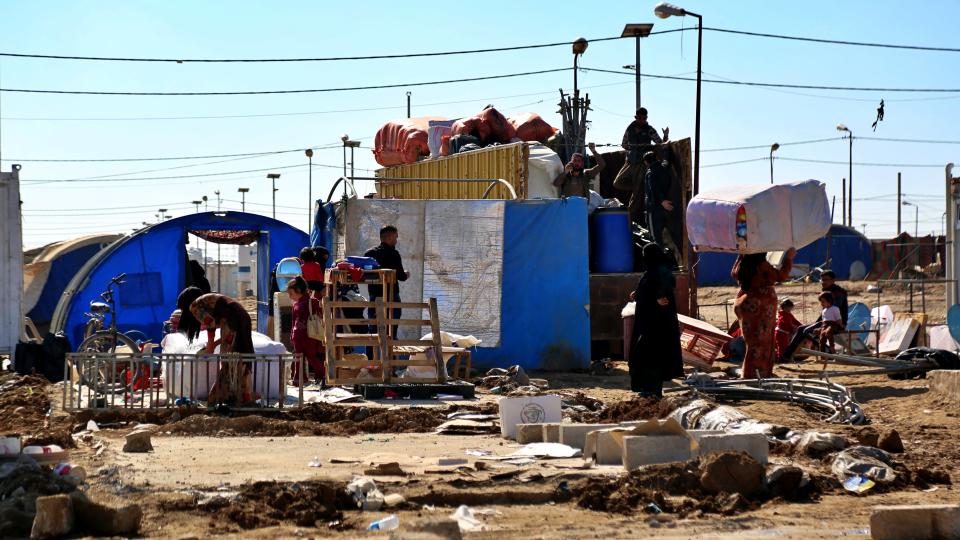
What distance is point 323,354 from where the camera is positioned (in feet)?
46.0

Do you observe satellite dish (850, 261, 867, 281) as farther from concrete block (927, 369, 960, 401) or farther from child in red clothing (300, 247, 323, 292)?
child in red clothing (300, 247, 323, 292)

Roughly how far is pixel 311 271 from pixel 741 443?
306 inches

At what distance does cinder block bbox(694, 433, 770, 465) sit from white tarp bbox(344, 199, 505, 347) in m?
8.55

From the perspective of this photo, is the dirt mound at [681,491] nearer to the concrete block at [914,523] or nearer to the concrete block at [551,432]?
the concrete block at [914,523]

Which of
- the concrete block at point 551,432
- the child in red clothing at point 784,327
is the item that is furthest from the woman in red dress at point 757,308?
the concrete block at point 551,432

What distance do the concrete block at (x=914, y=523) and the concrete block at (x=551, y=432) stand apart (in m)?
3.26

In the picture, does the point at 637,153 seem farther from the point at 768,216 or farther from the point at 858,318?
the point at 768,216

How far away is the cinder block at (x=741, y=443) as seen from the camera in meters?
7.71

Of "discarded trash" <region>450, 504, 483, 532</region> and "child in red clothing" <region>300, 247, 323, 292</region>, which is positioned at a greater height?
"child in red clothing" <region>300, 247, 323, 292</region>

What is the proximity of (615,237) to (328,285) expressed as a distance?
5.47 m

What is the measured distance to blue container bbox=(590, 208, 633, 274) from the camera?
17734 mm

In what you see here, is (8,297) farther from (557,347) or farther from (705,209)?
(705,209)

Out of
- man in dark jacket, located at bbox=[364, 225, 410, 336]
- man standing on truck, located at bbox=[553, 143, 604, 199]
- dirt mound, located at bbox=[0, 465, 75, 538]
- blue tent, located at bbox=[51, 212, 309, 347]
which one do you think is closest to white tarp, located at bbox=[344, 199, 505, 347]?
man in dark jacket, located at bbox=[364, 225, 410, 336]

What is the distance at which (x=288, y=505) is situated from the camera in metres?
6.44
